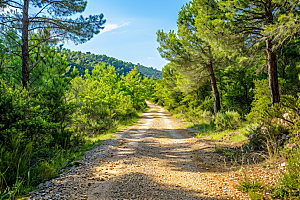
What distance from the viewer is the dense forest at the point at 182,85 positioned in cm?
422

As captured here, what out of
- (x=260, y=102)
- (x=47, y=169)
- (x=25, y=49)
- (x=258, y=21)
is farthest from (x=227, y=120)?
(x=25, y=49)

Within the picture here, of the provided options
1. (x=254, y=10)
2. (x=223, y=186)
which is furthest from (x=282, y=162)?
(x=254, y=10)

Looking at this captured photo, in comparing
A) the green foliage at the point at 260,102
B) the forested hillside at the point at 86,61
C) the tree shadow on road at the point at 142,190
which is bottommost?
the tree shadow on road at the point at 142,190

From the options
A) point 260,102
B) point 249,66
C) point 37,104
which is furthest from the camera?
point 249,66

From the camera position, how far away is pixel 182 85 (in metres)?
15.0

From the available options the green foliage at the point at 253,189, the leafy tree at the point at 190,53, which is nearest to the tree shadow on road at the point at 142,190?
the green foliage at the point at 253,189

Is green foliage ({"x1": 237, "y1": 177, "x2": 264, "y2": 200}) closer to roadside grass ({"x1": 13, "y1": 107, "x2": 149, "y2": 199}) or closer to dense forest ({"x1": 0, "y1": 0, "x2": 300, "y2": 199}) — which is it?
dense forest ({"x1": 0, "y1": 0, "x2": 300, "y2": 199})

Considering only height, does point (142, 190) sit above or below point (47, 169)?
below

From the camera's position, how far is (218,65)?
40.7 feet

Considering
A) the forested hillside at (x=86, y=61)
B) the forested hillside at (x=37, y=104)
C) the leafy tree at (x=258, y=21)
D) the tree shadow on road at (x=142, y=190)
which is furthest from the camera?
the forested hillside at (x=86, y=61)

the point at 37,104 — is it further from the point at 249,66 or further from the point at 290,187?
the point at 249,66

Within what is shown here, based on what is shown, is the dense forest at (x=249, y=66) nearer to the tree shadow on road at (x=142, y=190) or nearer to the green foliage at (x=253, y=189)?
the green foliage at (x=253, y=189)

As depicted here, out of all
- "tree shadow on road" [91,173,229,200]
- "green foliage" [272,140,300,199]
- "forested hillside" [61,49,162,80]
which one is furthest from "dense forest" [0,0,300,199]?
"forested hillside" [61,49,162,80]

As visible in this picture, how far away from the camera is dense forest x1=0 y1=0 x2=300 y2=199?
13.8ft
